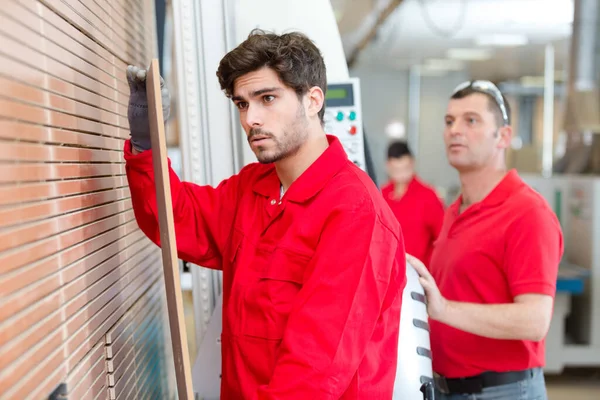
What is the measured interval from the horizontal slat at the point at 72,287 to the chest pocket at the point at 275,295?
0.32m

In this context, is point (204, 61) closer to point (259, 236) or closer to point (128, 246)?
point (128, 246)

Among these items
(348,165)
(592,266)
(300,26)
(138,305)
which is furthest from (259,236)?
(592,266)

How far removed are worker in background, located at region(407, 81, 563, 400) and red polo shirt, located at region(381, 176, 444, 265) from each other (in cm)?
142

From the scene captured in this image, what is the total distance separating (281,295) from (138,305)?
0.67 meters

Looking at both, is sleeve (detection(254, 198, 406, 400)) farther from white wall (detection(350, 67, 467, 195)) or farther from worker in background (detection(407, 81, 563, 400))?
white wall (detection(350, 67, 467, 195))

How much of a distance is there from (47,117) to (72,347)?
41 centimetres

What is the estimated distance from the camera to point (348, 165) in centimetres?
139

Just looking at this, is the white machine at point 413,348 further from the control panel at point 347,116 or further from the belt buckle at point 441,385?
the control panel at point 347,116

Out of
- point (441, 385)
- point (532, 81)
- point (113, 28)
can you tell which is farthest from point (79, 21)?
point (532, 81)

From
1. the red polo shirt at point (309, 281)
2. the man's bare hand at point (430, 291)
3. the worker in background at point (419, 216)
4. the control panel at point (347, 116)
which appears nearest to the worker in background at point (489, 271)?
the man's bare hand at point (430, 291)

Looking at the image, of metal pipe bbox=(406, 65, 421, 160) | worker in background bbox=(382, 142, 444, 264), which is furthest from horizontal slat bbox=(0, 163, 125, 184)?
metal pipe bbox=(406, 65, 421, 160)

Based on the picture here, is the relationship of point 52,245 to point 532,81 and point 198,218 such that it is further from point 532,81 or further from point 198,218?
point 532,81

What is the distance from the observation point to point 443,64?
12562mm

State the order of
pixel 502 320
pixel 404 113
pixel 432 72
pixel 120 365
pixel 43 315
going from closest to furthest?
pixel 43 315 → pixel 120 365 → pixel 502 320 → pixel 404 113 → pixel 432 72
